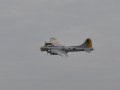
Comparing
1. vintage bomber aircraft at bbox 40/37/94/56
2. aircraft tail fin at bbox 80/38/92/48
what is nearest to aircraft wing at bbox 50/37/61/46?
vintage bomber aircraft at bbox 40/37/94/56

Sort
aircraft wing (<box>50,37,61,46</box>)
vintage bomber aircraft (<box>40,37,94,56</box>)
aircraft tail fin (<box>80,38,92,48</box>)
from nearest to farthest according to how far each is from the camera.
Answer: vintage bomber aircraft (<box>40,37,94,56</box>) → aircraft tail fin (<box>80,38,92,48</box>) → aircraft wing (<box>50,37,61,46</box>)

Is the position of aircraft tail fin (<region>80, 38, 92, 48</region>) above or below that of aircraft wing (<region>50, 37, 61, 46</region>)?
below

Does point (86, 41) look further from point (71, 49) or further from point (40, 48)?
→ point (40, 48)

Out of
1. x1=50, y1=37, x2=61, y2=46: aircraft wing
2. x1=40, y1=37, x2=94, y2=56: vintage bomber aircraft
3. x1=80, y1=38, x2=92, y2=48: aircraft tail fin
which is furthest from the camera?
x1=50, y1=37, x2=61, y2=46: aircraft wing

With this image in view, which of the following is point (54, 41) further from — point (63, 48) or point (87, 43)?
point (63, 48)

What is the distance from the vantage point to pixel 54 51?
15025 centimetres

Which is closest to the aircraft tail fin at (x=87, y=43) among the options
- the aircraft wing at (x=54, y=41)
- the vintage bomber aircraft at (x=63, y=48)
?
the vintage bomber aircraft at (x=63, y=48)

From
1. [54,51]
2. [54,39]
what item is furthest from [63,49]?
[54,39]

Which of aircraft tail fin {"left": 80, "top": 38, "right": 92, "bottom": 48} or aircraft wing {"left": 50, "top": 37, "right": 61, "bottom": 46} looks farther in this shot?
aircraft wing {"left": 50, "top": 37, "right": 61, "bottom": 46}

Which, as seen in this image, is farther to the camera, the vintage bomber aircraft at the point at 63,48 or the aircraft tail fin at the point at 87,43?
the aircraft tail fin at the point at 87,43

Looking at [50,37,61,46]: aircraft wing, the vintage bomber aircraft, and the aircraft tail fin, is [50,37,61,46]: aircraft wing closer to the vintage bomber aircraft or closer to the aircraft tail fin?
the vintage bomber aircraft

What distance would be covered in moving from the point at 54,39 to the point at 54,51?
22473 millimetres

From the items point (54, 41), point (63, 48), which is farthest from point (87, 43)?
point (54, 41)

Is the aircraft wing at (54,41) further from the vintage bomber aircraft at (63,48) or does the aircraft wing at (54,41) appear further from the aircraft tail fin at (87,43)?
the aircraft tail fin at (87,43)
